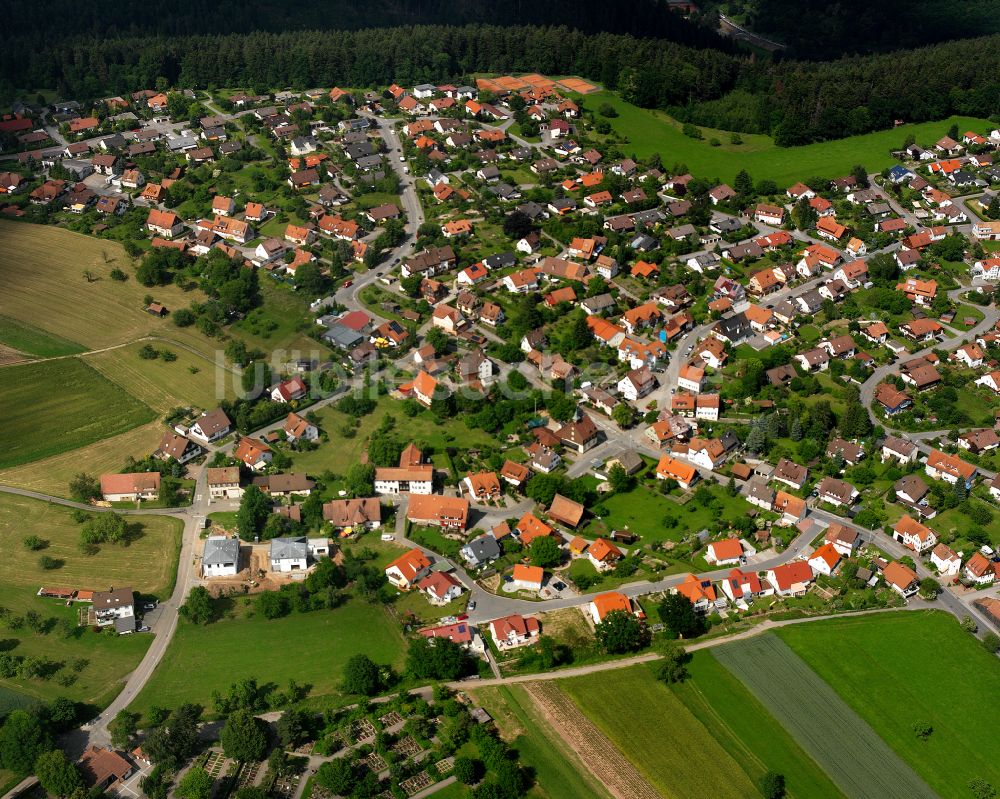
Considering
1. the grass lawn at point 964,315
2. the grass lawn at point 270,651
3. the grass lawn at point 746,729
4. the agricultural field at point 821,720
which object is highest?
the grass lawn at point 964,315

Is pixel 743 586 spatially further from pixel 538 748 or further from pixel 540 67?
pixel 540 67

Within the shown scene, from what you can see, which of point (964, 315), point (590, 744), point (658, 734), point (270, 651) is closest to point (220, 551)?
point (270, 651)

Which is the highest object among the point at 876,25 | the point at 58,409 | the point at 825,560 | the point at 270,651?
the point at 876,25

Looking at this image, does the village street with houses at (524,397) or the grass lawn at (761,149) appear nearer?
the village street with houses at (524,397)

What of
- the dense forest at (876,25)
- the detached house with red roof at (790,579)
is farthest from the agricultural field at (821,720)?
the dense forest at (876,25)

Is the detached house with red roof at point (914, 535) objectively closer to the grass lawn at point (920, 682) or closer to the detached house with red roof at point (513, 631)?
the grass lawn at point (920, 682)

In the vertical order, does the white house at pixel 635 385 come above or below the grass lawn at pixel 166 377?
above

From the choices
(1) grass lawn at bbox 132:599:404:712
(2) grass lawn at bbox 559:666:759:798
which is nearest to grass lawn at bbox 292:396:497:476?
(1) grass lawn at bbox 132:599:404:712
